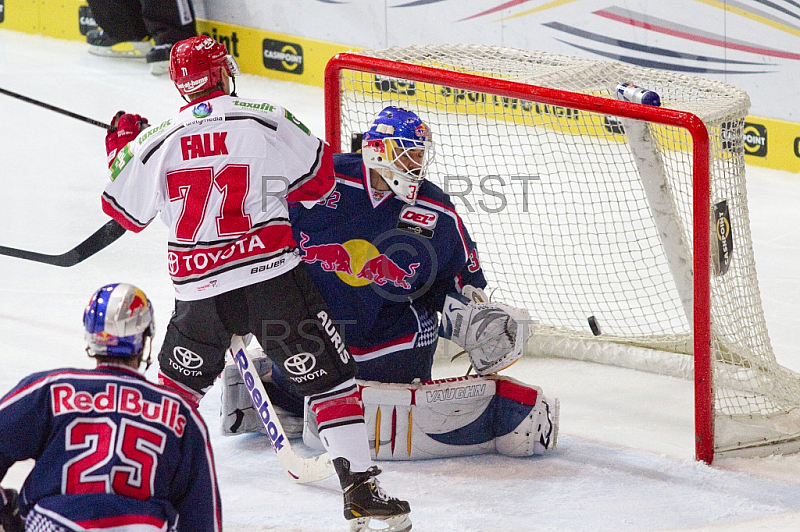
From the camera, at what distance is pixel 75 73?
7855 mm

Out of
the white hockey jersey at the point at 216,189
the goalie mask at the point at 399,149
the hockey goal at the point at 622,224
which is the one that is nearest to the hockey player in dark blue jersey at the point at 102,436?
the white hockey jersey at the point at 216,189

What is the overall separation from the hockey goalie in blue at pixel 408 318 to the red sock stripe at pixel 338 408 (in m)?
0.39

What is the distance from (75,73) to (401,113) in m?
5.13

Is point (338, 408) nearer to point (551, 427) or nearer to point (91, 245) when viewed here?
point (551, 427)

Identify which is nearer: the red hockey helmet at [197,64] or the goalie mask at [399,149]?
the red hockey helmet at [197,64]

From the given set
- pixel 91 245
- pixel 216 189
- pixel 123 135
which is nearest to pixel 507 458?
pixel 216 189

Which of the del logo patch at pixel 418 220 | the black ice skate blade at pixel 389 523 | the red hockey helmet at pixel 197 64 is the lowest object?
the black ice skate blade at pixel 389 523

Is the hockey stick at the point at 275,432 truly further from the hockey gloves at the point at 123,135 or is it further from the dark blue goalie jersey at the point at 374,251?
the hockey gloves at the point at 123,135

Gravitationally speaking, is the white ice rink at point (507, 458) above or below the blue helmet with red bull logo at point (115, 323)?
below

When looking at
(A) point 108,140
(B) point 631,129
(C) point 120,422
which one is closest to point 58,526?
(C) point 120,422

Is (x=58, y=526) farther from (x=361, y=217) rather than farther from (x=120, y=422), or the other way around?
(x=361, y=217)

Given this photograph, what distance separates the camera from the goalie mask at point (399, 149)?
3.20 m

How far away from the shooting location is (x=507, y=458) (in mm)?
3373

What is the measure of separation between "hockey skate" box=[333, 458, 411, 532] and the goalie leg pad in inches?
16.7
